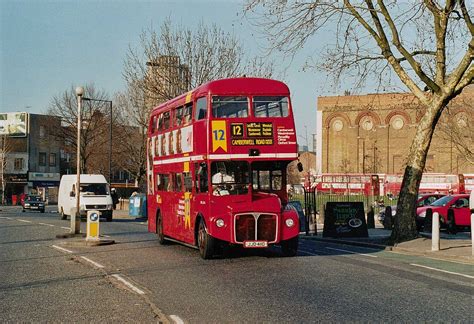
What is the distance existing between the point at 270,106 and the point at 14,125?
84312 millimetres

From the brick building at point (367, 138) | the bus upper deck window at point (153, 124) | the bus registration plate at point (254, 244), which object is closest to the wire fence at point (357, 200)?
the bus upper deck window at point (153, 124)

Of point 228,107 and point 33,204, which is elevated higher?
point 228,107

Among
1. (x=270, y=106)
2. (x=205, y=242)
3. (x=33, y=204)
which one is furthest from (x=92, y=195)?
(x=33, y=204)

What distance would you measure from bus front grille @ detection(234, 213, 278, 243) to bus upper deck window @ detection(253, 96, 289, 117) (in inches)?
97.3

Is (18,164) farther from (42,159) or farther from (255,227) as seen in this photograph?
(255,227)

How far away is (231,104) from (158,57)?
76.6 ft

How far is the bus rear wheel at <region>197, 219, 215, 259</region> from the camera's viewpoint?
15836 mm

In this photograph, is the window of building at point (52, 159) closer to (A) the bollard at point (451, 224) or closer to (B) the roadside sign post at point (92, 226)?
(A) the bollard at point (451, 224)

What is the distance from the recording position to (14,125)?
309ft

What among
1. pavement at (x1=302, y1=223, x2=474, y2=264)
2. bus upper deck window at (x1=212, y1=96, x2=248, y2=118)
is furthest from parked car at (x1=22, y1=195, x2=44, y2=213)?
bus upper deck window at (x1=212, y1=96, x2=248, y2=118)

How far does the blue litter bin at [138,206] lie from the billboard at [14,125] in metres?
54.0

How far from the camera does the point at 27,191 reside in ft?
301

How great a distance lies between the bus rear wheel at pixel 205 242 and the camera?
15836mm

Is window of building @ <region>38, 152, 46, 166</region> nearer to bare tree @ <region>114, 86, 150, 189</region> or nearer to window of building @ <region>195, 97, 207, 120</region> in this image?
bare tree @ <region>114, 86, 150, 189</region>
